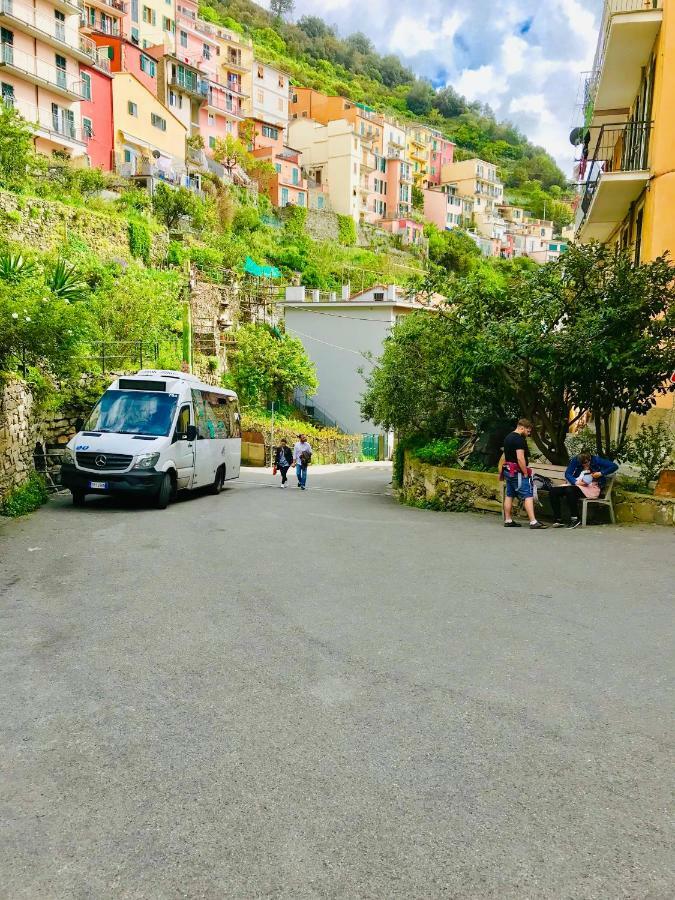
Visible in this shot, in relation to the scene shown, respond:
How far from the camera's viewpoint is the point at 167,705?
15.7 ft

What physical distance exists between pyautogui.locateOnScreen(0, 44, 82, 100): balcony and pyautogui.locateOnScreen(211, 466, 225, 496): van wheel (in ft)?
93.7

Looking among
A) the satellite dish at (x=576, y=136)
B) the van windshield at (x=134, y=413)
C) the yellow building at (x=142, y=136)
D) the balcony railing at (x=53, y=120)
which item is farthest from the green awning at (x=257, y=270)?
the van windshield at (x=134, y=413)

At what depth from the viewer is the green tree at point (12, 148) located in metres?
27.0

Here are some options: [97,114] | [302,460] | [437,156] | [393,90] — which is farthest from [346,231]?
[393,90]

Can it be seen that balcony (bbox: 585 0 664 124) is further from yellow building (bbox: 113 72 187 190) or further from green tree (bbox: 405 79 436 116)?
green tree (bbox: 405 79 436 116)

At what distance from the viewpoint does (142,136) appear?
5169 cm

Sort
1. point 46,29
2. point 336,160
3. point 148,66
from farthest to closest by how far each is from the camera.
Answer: point 336,160 < point 148,66 < point 46,29

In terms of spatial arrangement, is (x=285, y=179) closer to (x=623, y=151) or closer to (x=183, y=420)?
(x=623, y=151)

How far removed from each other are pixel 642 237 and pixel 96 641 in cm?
1523

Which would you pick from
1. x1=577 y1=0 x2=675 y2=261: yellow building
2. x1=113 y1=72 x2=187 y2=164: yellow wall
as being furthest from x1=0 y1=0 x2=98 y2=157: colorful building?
x1=577 y1=0 x2=675 y2=261: yellow building

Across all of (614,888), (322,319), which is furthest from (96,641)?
(322,319)

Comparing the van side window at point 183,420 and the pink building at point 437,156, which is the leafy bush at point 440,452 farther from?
the pink building at point 437,156

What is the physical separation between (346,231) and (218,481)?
210 feet

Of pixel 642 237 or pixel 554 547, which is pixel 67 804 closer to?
pixel 554 547
